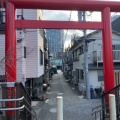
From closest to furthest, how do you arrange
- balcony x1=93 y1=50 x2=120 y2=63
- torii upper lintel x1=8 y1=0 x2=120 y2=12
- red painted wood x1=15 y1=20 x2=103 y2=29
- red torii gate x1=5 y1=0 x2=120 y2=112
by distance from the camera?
1. red torii gate x1=5 y1=0 x2=120 y2=112
2. torii upper lintel x1=8 y1=0 x2=120 y2=12
3. red painted wood x1=15 y1=20 x2=103 y2=29
4. balcony x1=93 y1=50 x2=120 y2=63

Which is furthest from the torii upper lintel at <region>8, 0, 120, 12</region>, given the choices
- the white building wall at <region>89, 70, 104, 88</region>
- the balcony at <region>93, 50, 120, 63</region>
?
the white building wall at <region>89, 70, 104, 88</region>

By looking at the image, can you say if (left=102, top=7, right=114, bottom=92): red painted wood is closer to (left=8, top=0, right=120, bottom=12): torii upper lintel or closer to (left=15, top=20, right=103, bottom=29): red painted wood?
(left=8, top=0, right=120, bottom=12): torii upper lintel

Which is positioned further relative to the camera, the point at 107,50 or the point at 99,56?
the point at 99,56

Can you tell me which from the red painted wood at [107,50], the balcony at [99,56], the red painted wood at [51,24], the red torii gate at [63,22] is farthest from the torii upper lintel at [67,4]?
the balcony at [99,56]

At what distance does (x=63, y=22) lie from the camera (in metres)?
7.54

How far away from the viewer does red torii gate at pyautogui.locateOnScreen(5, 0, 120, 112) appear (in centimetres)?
711

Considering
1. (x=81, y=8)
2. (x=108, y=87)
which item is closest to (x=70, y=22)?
(x=81, y=8)

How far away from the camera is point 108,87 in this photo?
783 centimetres

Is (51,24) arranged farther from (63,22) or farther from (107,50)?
(107,50)

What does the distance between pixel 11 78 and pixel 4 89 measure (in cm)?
198

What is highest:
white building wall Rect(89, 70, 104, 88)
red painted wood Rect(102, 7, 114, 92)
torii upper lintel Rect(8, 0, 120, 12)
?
torii upper lintel Rect(8, 0, 120, 12)

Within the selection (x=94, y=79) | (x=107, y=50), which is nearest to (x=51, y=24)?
(x=107, y=50)

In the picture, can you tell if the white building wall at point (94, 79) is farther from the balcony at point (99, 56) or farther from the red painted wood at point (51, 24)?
the red painted wood at point (51, 24)

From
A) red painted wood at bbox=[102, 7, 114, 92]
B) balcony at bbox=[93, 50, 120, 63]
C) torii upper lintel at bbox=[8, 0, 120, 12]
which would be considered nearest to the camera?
torii upper lintel at bbox=[8, 0, 120, 12]
